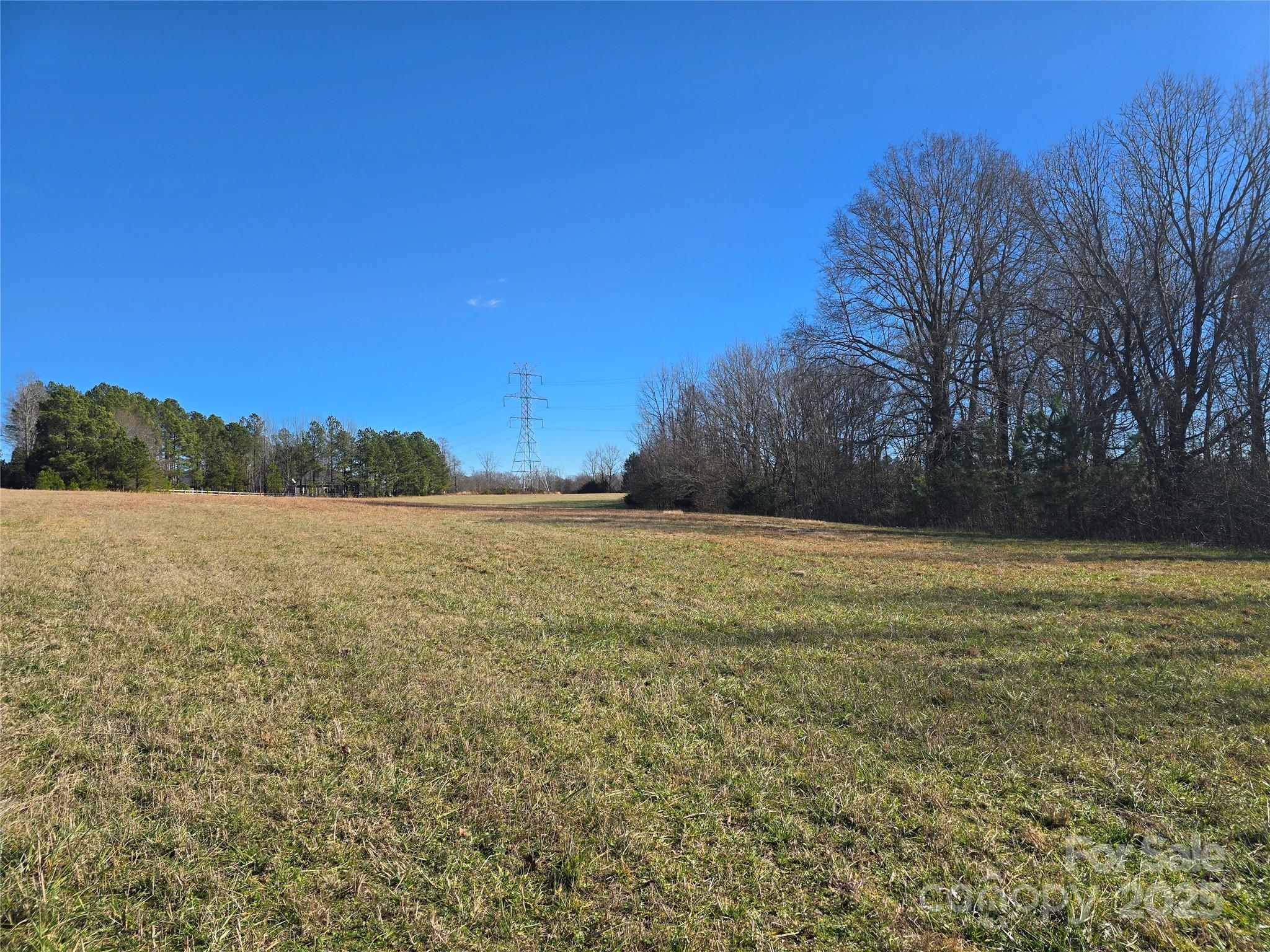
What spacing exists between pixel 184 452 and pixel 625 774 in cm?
7739

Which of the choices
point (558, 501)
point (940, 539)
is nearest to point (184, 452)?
point (558, 501)

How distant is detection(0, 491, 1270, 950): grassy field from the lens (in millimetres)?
1896

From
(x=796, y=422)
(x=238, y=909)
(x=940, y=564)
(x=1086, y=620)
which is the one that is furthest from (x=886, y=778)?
(x=796, y=422)

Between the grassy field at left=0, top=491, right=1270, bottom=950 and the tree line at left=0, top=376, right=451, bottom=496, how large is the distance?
5190 cm

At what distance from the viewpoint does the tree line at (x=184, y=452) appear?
43281mm

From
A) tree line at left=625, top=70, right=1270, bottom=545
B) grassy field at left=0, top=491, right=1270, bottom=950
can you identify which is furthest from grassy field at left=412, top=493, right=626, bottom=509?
grassy field at left=0, top=491, right=1270, bottom=950

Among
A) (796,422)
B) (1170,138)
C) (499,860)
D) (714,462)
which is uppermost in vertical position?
(1170,138)

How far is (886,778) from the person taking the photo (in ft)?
9.04

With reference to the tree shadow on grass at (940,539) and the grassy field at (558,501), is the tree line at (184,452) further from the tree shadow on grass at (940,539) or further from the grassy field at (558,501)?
the tree shadow on grass at (940,539)

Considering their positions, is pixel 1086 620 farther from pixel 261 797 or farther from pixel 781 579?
pixel 261 797

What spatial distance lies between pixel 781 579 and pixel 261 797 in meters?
7.09

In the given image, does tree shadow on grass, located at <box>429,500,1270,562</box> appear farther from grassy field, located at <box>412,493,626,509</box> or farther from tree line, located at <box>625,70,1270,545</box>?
grassy field, located at <box>412,493,626,509</box>

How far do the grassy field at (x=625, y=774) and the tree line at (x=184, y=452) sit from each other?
170ft

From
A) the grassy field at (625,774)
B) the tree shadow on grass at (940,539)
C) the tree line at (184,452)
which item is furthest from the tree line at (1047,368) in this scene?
the tree line at (184,452)
